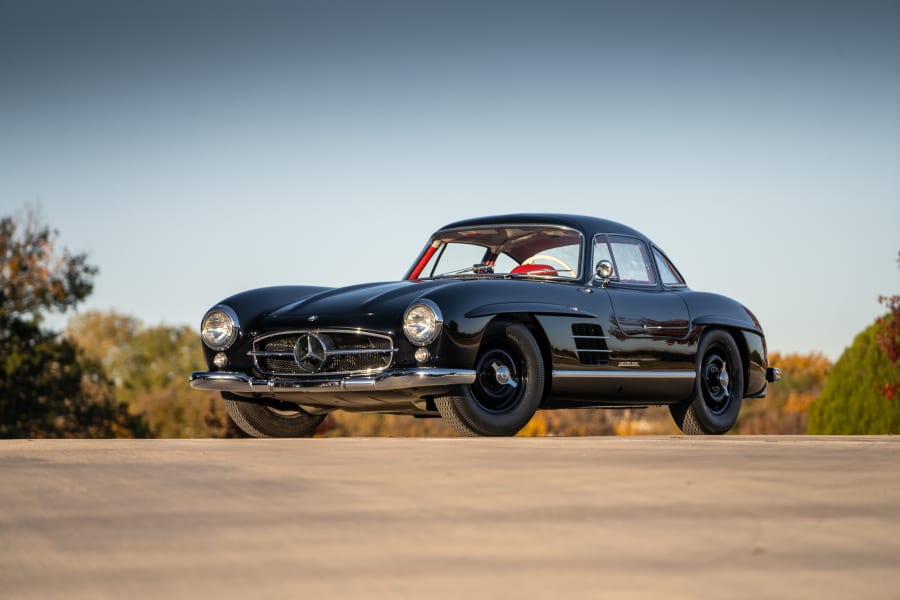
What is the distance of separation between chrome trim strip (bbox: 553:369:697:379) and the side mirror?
28.2 inches

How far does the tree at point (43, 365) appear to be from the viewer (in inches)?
1330

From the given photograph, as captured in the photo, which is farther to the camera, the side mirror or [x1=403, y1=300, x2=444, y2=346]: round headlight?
→ the side mirror

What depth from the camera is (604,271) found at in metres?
10.3

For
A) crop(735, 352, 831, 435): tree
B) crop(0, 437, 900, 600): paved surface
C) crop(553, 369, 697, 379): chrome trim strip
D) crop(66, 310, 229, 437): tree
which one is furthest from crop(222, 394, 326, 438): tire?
crop(66, 310, 229, 437): tree

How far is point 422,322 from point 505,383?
0.80 m

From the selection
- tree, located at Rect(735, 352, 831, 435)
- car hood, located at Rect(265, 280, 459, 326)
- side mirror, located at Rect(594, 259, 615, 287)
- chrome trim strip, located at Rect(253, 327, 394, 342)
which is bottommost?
tree, located at Rect(735, 352, 831, 435)

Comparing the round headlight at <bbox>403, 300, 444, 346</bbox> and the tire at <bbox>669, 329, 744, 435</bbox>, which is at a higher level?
the round headlight at <bbox>403, 300, 444, 346</bbox>

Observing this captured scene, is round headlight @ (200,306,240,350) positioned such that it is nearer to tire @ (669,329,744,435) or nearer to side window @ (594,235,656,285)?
side window @ (594,235,656,285)

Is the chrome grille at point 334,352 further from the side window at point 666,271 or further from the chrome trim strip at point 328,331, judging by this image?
the side window at point 666,271

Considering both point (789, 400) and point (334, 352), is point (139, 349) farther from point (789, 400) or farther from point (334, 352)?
point (334, 352)

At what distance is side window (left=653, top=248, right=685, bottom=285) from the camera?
11.4 metres

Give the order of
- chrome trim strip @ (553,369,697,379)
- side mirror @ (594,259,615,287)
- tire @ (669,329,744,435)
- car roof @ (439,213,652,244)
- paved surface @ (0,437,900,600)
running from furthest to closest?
tire @ (669,329,744,435)
car roof @ (439,213,652,244)
side mirror @ (594,259,615,287)
chrome trim strip @ (553,369,697,379)
paved surface @ (0,437,900,600)

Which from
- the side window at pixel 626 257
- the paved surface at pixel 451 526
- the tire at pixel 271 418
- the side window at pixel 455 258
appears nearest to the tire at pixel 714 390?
the side window at pixel 626 257

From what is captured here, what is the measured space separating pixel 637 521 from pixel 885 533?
0.72 meters
